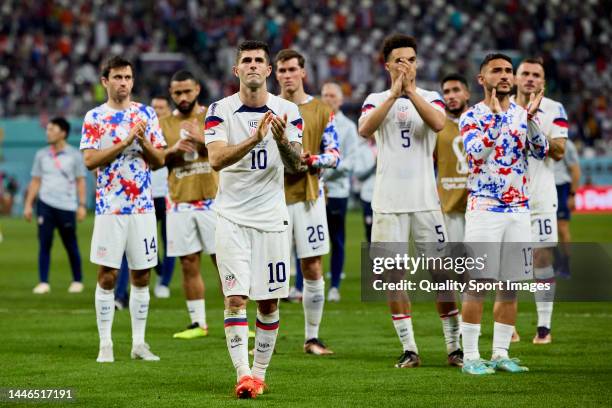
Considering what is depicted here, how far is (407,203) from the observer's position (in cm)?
966

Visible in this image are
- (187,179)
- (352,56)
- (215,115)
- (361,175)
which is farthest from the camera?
(352,56)

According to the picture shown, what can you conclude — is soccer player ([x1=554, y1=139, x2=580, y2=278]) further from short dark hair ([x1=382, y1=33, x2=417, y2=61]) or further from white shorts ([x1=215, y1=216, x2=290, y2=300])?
white shorts ([x1=215, y1=216, x2=290, y2=300])

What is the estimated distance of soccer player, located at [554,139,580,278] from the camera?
15930 millimetres

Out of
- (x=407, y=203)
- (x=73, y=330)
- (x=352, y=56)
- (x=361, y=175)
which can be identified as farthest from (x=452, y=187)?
(x=352, y=56)

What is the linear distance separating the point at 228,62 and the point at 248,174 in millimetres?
32960

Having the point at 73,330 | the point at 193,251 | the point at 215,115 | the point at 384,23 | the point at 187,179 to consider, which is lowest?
the point at 73,330

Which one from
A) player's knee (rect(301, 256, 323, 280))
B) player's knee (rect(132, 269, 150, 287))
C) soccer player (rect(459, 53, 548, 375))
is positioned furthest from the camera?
player's knee (rect(301, 256, 323, 280))

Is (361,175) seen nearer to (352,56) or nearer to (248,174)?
(248,174)

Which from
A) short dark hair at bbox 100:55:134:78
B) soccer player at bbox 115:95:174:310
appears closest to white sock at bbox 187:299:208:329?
soccer player at bbox 115:95:174:310

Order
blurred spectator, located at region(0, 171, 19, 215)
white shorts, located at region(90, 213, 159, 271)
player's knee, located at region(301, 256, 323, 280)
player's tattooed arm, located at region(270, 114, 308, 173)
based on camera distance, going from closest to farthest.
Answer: player's tattooed arm, located at region(270, 114, 308, 173)
white shorts, located at region(90, 213, 159, 271)
player's knee, located at region(301, 256, 323, 280)
blurred spectator, located at region(0, 171, 19, 215)

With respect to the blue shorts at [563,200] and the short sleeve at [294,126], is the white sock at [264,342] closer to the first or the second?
the short sleeve at [294,126]

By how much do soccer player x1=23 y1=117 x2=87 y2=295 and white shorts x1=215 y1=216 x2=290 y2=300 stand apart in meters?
8.22

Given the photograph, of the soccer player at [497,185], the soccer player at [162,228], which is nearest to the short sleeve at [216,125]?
the soccer player at [497,185]

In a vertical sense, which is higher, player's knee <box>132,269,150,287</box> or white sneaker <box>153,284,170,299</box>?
player's knee <box>132,269,150,287</box>
